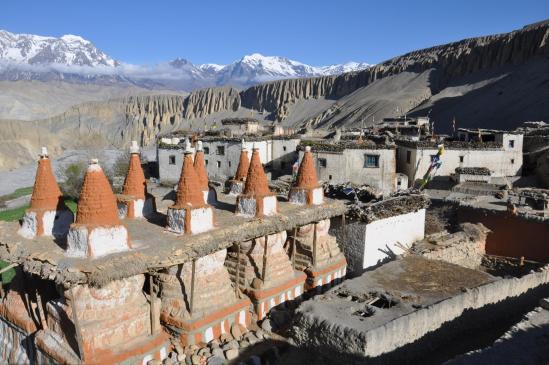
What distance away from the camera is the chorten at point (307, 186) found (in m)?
12.4

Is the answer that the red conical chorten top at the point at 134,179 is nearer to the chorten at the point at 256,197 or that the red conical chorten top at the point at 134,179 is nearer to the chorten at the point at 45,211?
the chorten at the point at 45,211

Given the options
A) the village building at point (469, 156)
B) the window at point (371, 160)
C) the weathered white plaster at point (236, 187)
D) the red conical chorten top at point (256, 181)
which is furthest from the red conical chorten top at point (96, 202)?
the village building at point (469, 156)

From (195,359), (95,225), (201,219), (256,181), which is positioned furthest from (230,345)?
(256,181)

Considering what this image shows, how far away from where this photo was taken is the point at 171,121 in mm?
105812

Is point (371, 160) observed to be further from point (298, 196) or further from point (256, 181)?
point (256, 181)

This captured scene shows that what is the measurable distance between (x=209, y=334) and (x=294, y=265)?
331cm

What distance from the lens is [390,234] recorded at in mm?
14320

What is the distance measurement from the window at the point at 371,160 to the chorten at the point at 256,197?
17.2 meters

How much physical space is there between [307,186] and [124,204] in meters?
4.85

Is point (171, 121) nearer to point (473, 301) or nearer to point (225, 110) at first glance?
point (225, 110)

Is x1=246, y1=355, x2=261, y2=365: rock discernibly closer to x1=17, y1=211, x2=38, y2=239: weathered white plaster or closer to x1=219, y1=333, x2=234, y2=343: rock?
x1=219, y1=333, x2=234, y2=343: rock

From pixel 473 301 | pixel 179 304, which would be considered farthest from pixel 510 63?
pixel 179 304

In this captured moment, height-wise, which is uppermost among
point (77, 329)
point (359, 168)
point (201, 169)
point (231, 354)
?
point (201, 169)

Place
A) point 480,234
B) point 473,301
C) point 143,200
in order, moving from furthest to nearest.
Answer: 1. point 480,234
2. point 143,200
3. point 473,301
